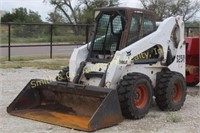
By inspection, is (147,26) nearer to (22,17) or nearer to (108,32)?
(108,32)

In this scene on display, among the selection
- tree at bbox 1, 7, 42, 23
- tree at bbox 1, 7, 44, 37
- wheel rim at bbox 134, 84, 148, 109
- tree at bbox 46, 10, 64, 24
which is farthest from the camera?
tree at bbox 46, 10, 64, 24

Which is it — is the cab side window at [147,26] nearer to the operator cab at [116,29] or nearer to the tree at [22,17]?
the operator cab at [116,29]

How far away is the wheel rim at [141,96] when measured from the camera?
7.07 metres

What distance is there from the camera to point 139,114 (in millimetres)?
6957

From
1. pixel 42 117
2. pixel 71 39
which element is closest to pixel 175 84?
pixel 42 117

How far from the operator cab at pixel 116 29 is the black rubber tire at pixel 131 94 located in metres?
0.73

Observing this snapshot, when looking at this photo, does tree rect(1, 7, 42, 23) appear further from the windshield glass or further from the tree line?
the windshield glass

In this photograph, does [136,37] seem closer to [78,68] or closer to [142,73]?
[142,73]

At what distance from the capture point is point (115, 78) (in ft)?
23.1

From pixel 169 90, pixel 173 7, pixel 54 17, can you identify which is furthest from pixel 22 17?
pixel 169 90

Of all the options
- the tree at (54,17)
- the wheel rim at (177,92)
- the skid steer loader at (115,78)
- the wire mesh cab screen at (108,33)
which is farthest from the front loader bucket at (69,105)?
the tree at (54,17)

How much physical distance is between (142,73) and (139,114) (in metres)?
0.86

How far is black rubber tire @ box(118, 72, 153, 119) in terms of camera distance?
672cm

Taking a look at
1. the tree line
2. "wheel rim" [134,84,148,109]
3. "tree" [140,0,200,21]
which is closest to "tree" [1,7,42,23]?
the tree line
